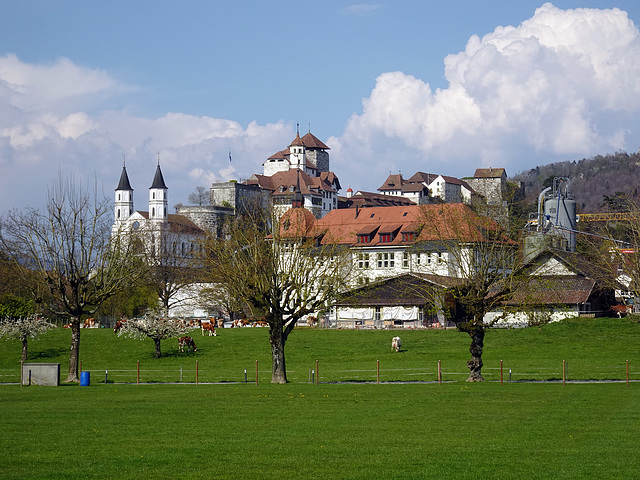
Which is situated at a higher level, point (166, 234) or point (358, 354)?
point (166, 234)

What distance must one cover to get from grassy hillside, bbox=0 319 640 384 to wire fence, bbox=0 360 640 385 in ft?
0.18

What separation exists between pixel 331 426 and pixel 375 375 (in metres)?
21.9

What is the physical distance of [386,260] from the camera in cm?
10069

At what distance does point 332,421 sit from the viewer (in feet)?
74.3

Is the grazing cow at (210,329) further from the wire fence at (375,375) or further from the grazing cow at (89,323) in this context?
the grazing cow at (89,323)

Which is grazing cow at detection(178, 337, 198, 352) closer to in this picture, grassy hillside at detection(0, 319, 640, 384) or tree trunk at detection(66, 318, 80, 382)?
grassy hillside at detection(0, 319, 640, 384)

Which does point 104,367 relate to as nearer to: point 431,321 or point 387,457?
point 431,321

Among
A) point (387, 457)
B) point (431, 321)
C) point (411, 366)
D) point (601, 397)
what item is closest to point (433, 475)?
point (387, 457)

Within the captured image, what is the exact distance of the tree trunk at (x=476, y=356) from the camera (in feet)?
126

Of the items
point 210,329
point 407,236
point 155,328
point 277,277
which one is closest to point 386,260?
point 407,236

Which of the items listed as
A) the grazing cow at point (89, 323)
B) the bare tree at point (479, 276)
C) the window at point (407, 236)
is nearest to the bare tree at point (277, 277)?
the bare tree at point (479, 276)

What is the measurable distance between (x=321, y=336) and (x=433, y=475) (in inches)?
2071

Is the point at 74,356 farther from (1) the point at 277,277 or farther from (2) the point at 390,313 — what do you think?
(2) the point at 390,313

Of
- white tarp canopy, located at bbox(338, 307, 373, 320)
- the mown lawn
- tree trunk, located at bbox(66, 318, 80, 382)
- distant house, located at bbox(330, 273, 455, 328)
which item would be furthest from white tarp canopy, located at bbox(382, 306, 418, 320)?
the mown lawn
